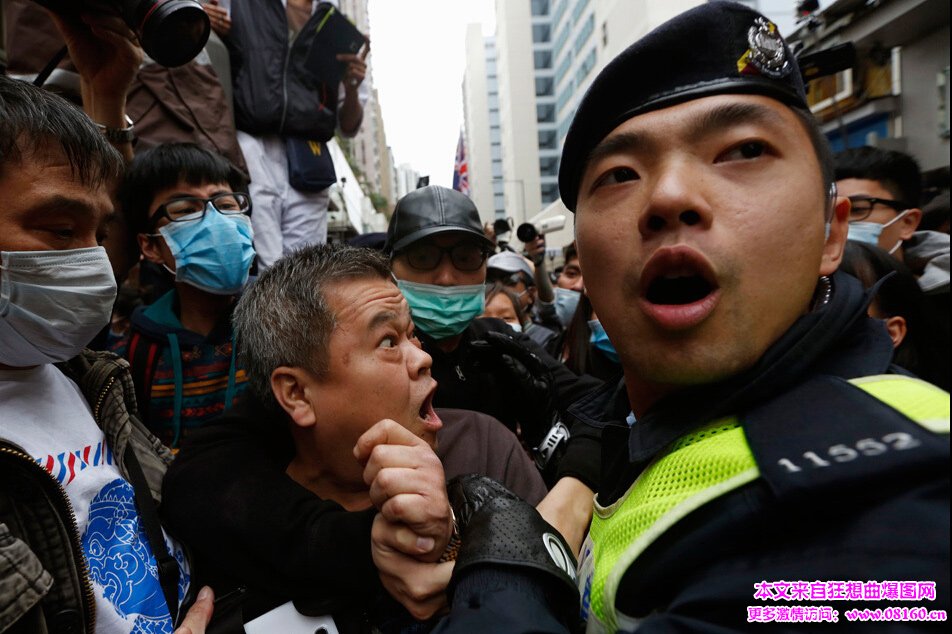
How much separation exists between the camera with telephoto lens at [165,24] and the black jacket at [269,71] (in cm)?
159

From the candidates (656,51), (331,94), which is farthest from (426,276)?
(656,51)

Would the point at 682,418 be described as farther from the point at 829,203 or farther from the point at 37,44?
the point at 37,44

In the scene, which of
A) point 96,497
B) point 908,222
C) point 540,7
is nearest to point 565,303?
point 908,222

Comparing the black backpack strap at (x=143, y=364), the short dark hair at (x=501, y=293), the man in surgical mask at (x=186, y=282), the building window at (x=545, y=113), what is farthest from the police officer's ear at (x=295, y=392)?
the building window at (x=545, y=113)

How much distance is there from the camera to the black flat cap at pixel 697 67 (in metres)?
1.13

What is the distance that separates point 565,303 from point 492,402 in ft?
12.1

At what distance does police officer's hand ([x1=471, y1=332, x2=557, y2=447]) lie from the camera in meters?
2.93

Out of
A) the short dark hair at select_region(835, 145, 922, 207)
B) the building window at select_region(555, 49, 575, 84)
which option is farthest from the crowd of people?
the building window at select_region(555, 49, 575, 84)

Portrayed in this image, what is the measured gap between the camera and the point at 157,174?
2.73 m

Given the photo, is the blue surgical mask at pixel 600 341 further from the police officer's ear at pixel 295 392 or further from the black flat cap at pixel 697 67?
the black flat cap at pixel 697 67

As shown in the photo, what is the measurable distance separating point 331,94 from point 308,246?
7.50ft

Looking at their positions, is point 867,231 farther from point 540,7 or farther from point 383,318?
point 540,7

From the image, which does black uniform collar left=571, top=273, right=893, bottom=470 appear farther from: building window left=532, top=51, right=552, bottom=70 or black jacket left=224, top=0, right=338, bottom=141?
building window left=532, top=51, right=552, bottom=70

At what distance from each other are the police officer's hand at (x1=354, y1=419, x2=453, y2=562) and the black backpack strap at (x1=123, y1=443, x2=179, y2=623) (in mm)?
778
